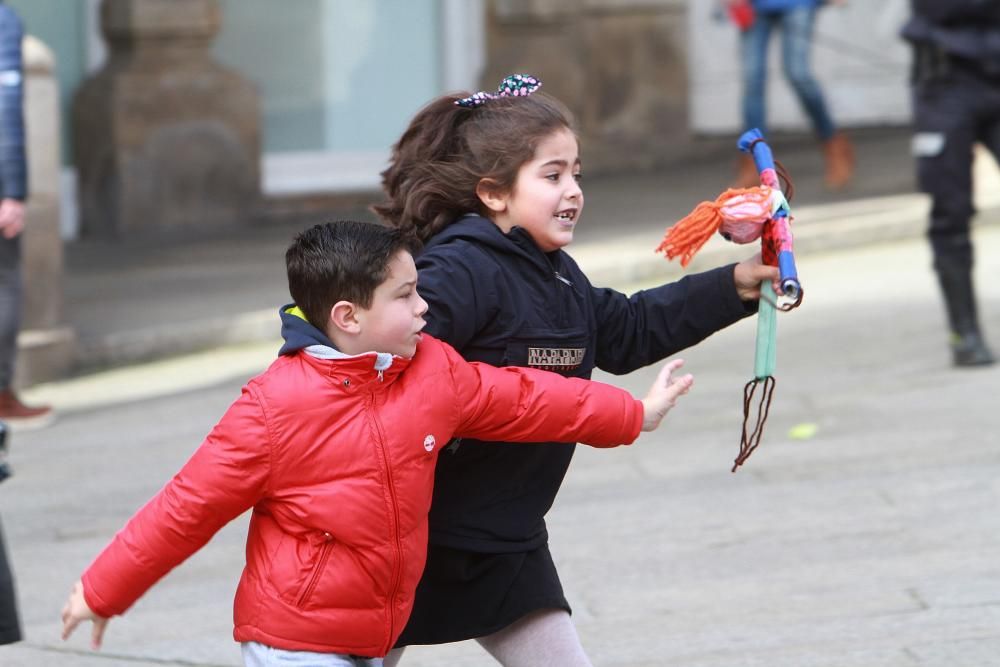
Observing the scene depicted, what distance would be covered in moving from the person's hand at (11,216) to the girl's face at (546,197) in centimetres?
393

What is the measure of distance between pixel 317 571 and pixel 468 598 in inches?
16.8

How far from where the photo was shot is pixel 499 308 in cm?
319

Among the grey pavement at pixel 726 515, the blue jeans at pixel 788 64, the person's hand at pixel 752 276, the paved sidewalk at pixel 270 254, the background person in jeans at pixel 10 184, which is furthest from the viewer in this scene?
the blue jeans at pixel 788 64

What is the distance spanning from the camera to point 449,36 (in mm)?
13016

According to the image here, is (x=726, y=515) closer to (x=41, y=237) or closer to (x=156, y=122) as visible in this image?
(x=41, y=237)

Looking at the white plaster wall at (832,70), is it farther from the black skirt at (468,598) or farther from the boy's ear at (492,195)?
the black skirt at (468,598)

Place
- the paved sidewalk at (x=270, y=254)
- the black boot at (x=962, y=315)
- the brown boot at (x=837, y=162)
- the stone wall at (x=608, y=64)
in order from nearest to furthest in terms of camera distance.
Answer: the black boot at (x=962, y=315) → the paved sidewalk at (x=270, y=254) → the brown boot at (x=837, y=162) → the stone wall at (x=608, y=64)

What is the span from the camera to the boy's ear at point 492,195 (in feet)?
10.8

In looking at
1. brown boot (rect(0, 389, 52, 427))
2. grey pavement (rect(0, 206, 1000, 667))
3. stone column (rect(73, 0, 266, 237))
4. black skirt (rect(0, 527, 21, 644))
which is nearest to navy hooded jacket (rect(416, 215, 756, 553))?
black skirt (rect(0, 527, 21, 644))

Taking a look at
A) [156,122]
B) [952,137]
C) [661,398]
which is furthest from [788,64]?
[661,398]

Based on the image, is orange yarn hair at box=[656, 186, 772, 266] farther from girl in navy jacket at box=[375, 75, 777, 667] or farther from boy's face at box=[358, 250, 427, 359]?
boy's face at box=[358, 250, 427, 359]

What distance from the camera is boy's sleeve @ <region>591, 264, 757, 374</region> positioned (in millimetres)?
3441

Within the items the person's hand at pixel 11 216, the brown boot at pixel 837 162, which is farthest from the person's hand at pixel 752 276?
the brown boot at pixel 837 162

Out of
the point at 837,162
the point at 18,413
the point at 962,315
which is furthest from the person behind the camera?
the point at 837,162
